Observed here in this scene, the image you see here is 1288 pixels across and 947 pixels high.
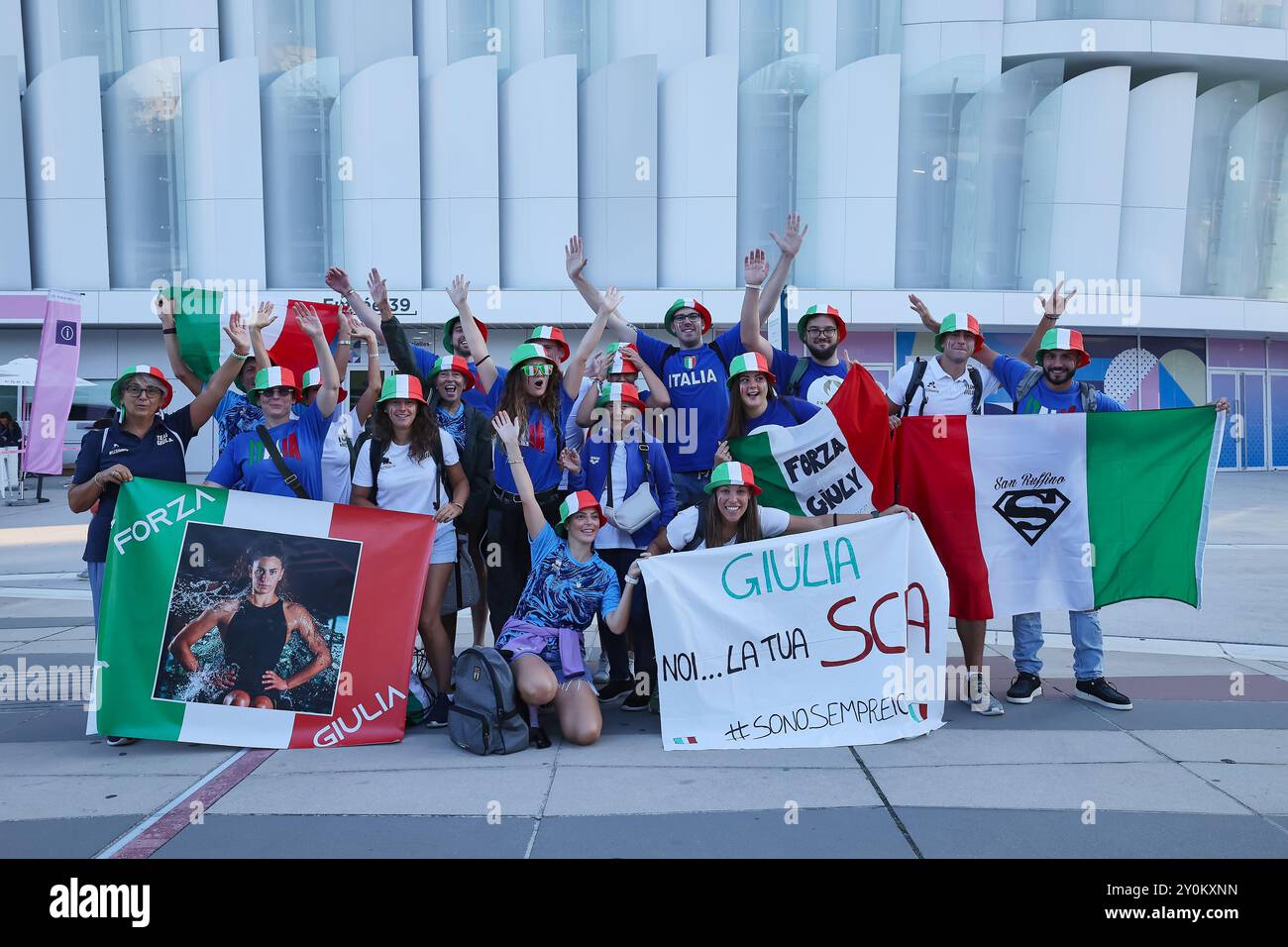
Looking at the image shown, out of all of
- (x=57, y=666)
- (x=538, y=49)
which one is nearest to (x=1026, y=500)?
(x=57, y=666)

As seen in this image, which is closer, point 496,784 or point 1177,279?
point 496,784

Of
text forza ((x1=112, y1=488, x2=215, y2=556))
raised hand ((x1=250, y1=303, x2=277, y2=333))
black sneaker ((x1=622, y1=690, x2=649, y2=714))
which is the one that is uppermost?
raised hand ((x1=250, y1=303, x2=277, y2=333))

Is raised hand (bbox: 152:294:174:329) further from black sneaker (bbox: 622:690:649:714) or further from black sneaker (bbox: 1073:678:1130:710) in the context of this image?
black sneaker (bbox: 1073:678:1130:710)

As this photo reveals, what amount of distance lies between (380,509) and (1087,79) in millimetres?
26025

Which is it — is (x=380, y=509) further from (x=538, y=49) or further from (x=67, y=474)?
(x=67, y=474)

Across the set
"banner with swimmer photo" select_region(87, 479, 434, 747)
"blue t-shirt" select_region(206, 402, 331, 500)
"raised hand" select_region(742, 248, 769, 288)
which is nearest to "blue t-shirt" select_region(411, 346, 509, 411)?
"blue t-shirt" select_region(206, 402, 331, 500)

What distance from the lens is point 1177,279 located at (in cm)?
2656

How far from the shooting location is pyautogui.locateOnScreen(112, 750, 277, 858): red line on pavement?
12.9 ft

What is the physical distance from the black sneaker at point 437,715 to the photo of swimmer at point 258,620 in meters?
0.62
